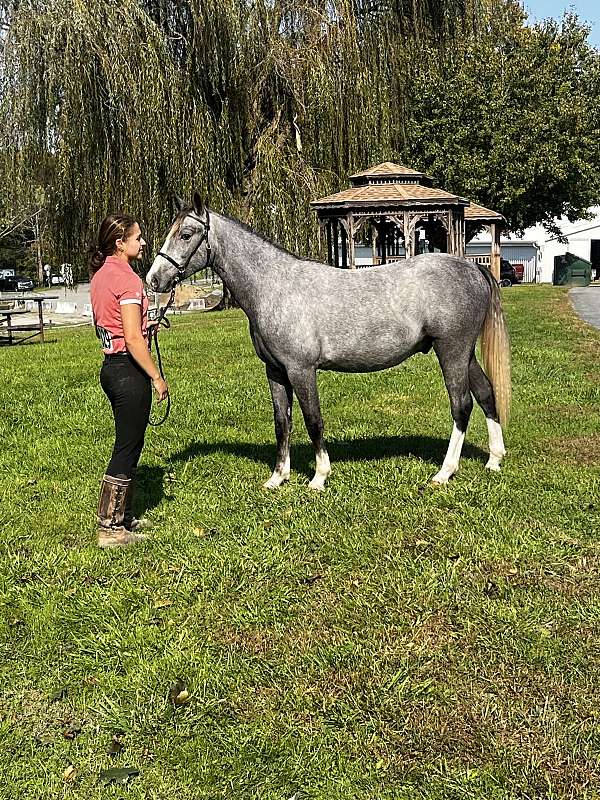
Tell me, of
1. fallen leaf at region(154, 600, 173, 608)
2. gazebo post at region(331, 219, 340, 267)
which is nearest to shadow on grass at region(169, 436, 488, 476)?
fallen leaf at region(154, 600, 173, 608)

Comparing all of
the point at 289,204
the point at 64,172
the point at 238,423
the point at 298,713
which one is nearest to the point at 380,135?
the point at 289,204

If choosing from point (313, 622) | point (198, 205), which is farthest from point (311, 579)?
point (198, 205)

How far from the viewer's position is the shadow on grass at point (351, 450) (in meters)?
7.21

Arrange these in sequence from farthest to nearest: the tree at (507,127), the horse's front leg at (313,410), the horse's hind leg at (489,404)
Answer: the tree at (507,127) < the horse's hind leg at (489,404) < the horse's front leg at (313,410)

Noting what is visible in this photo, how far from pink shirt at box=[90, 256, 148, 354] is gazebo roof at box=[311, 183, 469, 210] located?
1710 centimetres

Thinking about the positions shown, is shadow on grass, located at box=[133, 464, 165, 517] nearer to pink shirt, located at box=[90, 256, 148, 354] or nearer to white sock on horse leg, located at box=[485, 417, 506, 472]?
pink shirt, located at box=[90, 256, 148, 354]

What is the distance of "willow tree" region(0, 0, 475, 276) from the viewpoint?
72.9 feet

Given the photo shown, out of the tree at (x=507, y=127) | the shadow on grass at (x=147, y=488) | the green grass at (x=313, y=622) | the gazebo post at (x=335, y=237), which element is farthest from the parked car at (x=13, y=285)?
the green grass at (x=313, y=622)

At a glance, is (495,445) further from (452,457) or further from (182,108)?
(182,108)

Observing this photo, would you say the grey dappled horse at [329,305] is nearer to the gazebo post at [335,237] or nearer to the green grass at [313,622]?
the green grass at [313,622]

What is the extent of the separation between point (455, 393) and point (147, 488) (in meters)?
2.66

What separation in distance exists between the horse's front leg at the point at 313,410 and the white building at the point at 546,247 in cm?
4638

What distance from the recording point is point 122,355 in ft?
17.4

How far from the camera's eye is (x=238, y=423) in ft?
29.6
